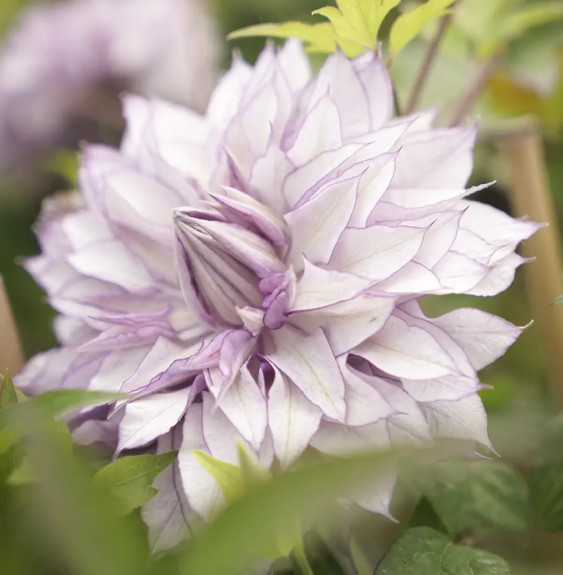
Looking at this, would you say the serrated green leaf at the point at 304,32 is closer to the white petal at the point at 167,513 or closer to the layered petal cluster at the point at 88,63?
the white petal at the point at 167,513

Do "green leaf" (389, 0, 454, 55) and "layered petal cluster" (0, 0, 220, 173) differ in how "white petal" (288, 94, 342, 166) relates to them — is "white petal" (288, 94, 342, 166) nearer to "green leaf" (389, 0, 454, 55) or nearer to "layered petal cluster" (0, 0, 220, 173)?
"green leaf" (389, 0, 454, 55)

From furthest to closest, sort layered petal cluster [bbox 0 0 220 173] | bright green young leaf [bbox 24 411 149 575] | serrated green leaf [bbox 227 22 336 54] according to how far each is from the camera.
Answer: layered petal cluster [bbox 0 0 220 173] < serrated green leaf [bbox 227 22 336 54] < bright green young leaf [bbox 24 411 149 575]

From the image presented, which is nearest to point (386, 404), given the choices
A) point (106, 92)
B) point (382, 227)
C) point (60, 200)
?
point (382, 227)

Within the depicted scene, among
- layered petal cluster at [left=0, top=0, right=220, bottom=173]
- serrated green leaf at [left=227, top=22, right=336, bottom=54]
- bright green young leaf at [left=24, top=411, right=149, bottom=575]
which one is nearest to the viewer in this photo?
bright green young leaf at [left=24, top=411, right=149, bottom=575]

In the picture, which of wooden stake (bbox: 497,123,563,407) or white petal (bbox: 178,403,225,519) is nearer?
white petal (bbox: 178,403,225,519)

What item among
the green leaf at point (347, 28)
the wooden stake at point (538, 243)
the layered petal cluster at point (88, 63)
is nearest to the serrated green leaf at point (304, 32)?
the green leaf at point (347, 28)

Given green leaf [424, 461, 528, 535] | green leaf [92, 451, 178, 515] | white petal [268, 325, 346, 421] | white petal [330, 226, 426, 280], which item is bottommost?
green leaf [424, 461, 528, 535]

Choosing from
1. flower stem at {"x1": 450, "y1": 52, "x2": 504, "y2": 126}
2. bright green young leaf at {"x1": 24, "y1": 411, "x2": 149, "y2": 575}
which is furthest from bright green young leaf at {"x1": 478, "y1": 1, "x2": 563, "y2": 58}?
bright green young leaf at {"x1": 24, "y1": 411, "x2": 149, "y2": 575}

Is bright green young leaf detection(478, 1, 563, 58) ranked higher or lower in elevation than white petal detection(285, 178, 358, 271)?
higher
